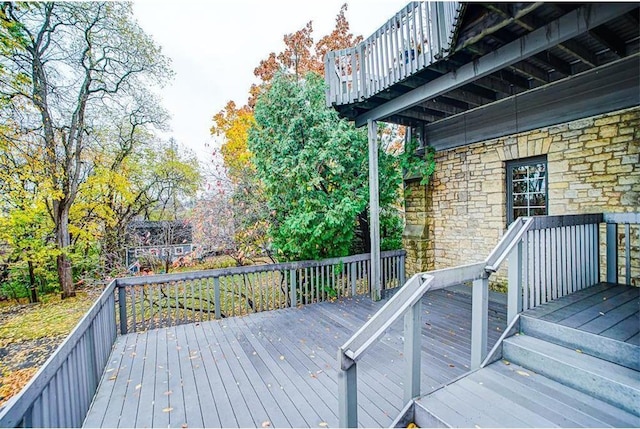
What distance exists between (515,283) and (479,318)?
625 mm

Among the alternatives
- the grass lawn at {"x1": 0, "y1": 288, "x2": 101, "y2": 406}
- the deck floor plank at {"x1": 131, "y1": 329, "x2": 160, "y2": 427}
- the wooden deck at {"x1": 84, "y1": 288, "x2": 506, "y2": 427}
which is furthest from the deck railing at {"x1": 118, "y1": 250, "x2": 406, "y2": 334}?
the grass lawn at {"x1": 0, "y1": 288, "x2": 101, "y2": 406}

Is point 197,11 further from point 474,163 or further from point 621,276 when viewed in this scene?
point 621,276

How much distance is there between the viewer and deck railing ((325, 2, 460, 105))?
138 inches

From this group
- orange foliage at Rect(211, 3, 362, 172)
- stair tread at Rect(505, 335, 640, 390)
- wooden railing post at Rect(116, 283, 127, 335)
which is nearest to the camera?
stair tread at Rect(505, 335, 640, 390)

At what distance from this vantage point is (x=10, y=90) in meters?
7.36

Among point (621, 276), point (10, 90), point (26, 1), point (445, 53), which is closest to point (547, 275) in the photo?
point (621, 276)

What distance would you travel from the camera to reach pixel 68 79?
31.0 feet

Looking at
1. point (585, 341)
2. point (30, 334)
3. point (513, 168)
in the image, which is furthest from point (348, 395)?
point (30, 334)

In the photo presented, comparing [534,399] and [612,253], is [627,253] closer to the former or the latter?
[612,253]

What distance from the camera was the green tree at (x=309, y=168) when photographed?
558 centimetres

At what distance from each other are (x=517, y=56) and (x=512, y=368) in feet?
10.8

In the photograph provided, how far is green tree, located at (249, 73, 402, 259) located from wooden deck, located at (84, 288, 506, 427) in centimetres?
173

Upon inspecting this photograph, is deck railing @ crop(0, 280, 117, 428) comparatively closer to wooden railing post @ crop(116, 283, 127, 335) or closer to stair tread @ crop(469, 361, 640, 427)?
wooden railing post @ crop(116, 283, 127, 335)

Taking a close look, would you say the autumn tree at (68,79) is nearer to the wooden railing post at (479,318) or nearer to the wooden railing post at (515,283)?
the wooden railing post at (479,318)
